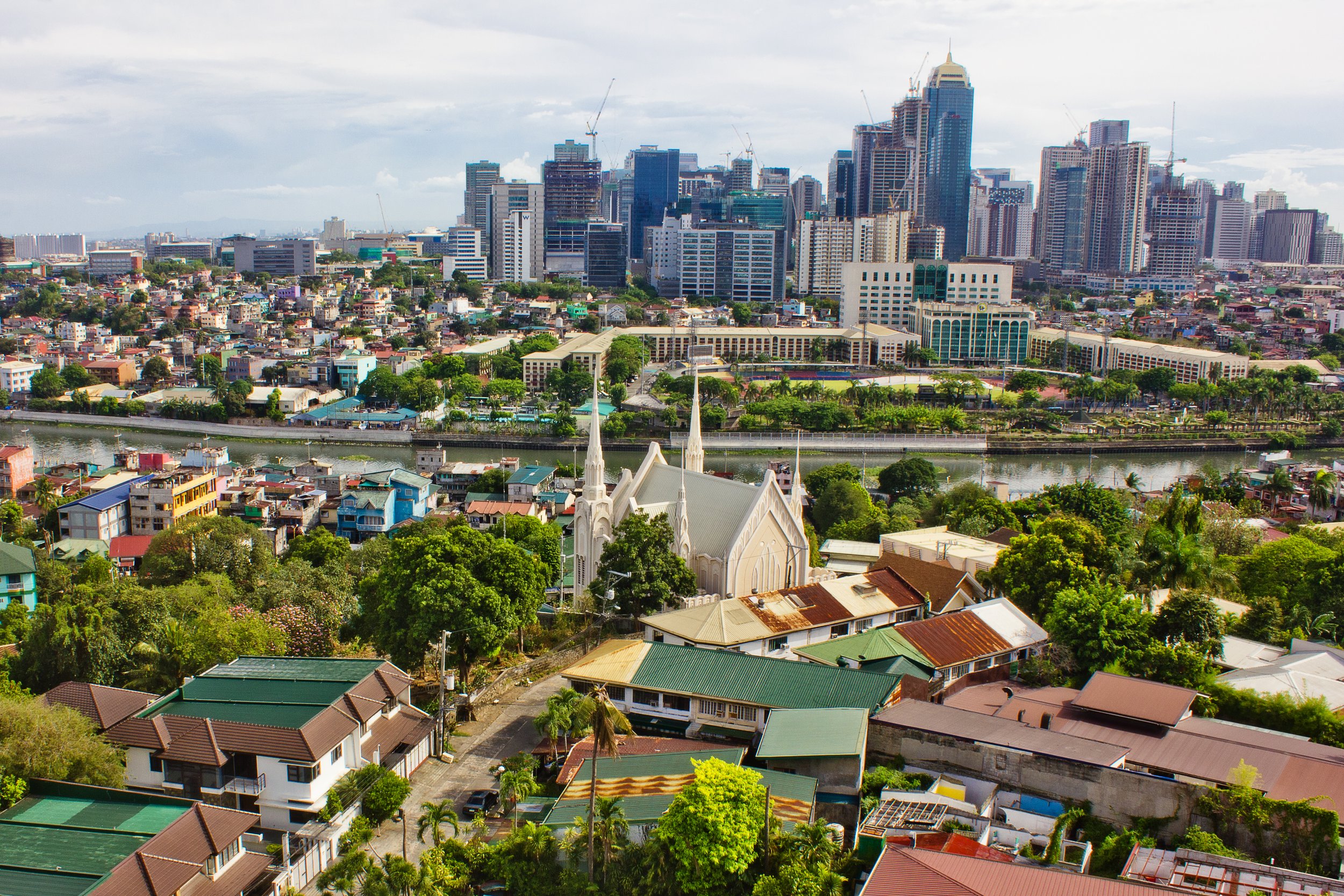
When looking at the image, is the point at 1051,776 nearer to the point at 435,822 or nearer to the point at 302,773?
the point at 435,822

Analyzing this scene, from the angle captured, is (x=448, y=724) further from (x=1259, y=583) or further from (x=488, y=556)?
(x=1259, y=583)

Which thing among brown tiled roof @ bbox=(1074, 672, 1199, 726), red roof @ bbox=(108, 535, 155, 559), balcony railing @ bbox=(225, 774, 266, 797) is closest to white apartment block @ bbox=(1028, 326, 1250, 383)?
brown tiled roof @ bbox=(1074, 672, 1199, 726)

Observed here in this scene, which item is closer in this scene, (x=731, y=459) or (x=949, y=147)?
(x=731, y=459)

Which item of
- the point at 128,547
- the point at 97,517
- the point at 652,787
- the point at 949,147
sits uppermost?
the point at 949,147

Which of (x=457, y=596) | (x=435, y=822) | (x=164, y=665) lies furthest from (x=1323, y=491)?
(x=164, y=665)

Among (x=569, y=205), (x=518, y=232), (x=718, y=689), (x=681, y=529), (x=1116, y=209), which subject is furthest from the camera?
(x=1116, y=209)

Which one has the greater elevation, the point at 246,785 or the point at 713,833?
the point at 713,833

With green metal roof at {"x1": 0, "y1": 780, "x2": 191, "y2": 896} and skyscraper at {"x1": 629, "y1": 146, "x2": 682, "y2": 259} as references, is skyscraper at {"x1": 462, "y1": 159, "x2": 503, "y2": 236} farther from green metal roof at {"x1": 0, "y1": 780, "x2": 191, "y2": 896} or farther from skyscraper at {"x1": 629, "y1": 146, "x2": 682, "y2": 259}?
green metal roof at {"x1": 0, "y1": 780, "x2": 191, "y2": 896}

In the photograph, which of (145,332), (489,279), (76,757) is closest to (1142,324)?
(489,279)
